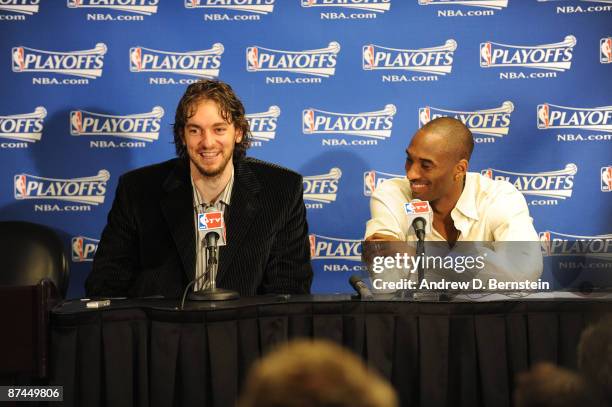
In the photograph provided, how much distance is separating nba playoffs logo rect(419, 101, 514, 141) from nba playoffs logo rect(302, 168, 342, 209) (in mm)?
630

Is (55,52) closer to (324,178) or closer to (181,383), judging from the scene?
(324,178)

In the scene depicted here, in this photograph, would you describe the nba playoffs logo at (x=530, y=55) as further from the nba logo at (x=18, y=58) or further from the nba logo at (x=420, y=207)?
the nba logo at (x=18, y=58)

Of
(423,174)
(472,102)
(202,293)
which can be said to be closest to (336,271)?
(423,174)

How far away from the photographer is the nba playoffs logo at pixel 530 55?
16.0 feet

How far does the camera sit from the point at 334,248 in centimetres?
495

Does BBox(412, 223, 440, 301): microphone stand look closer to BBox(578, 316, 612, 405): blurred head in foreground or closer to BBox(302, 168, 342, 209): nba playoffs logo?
BBox(578, 316, 612, 405): blurred head in foreground

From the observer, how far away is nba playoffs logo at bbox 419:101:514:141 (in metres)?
4.86

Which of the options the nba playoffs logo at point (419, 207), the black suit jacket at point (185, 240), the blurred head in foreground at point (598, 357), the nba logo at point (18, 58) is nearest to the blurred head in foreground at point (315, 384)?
the blurred head in foreground at point (598, 357)

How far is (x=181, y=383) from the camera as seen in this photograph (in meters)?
2.87

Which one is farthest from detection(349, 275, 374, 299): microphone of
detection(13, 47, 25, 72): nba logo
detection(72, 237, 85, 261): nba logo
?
detection(13, 47, 25, 72): nba logo

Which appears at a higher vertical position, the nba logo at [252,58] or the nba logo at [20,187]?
the nba logo at [252,58]

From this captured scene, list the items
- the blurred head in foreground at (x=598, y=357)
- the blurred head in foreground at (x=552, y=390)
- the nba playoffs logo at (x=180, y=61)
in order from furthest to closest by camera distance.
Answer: the nba playoffs logo at (x=180, y=61) < the blurred head in foreground at (x=598, y=357) < the blurred head in foreground at (x=552, y=390)

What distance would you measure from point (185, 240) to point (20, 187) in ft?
5.57

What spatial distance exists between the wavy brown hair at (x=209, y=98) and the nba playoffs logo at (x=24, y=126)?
1.27 metres
